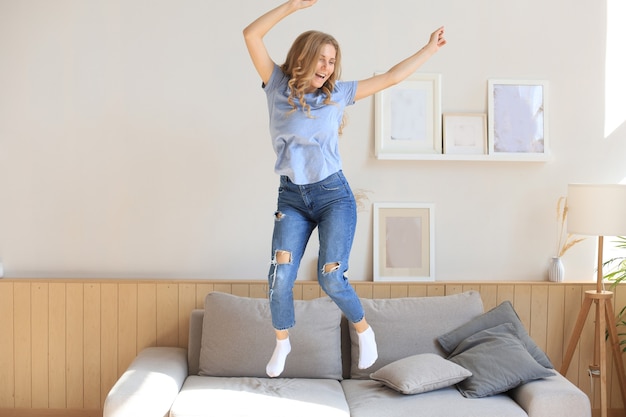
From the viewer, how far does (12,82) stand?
462cm

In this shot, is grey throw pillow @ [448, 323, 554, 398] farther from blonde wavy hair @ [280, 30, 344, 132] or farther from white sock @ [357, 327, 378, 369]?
blonde wavy hair @ [280, 30, 344, 132]

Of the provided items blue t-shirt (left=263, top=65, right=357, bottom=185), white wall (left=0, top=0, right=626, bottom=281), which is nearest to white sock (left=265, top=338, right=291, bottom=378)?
blue t-shirt (left=263, top=65, right=357, bottom=185)

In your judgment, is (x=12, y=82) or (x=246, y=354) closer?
(x=246, y=354)

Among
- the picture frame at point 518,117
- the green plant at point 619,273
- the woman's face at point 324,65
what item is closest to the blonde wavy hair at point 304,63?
the woman's face at point 324,65

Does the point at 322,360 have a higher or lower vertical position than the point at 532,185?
lower

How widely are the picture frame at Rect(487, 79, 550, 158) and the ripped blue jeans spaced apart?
6.33 feet

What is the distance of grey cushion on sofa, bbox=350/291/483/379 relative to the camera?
4.21 m

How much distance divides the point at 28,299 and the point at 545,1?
3629 millimetres

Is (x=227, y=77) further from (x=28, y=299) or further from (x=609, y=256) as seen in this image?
(x=609, y=256)

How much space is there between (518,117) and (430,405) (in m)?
1.95

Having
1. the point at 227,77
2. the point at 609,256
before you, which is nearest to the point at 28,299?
the point at 227,77

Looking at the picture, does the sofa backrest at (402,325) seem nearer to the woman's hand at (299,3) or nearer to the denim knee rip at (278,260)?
the denim knee rip at (278,260)

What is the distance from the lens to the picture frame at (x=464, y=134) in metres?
4.66

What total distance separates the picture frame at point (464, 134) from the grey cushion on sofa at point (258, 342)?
1.30 metres
